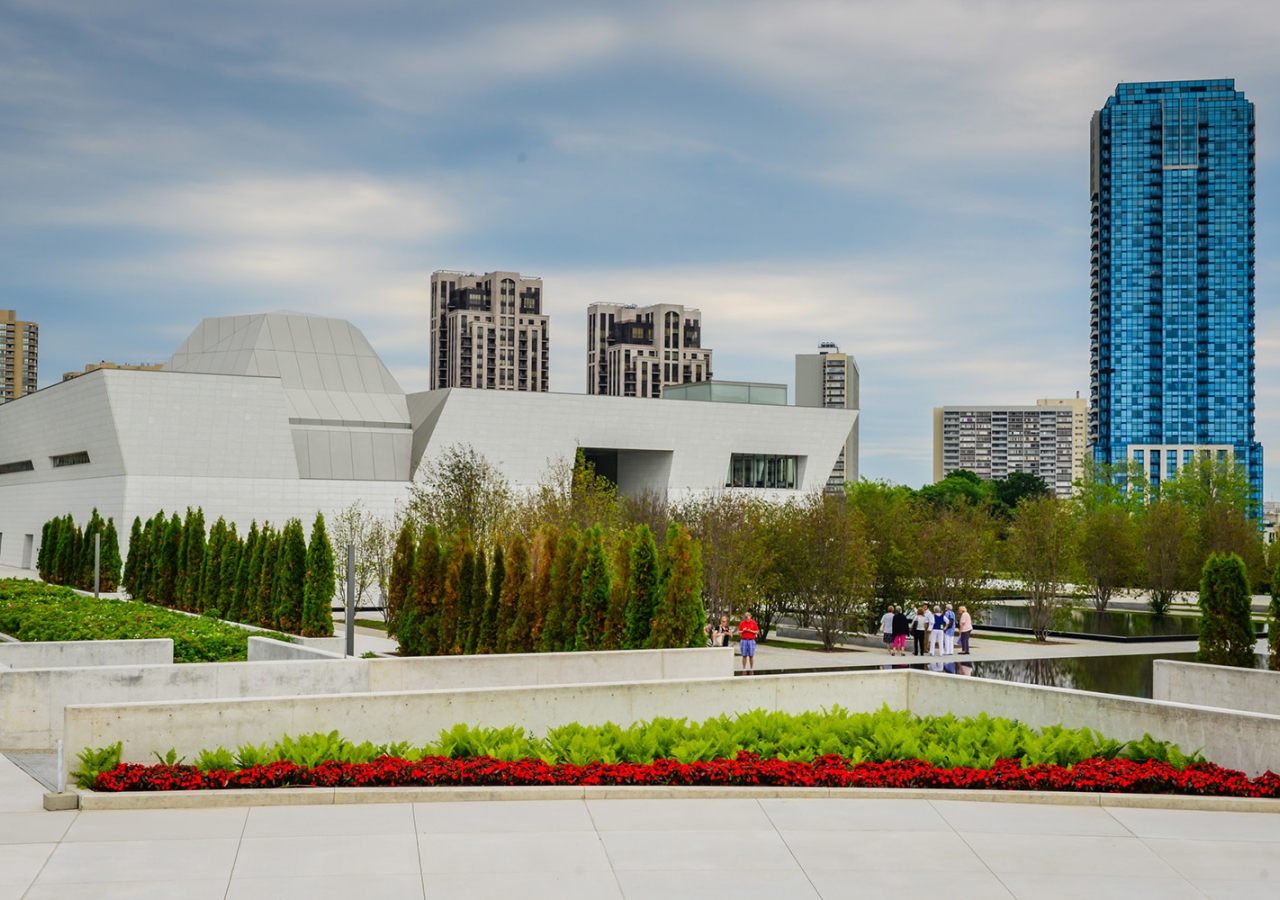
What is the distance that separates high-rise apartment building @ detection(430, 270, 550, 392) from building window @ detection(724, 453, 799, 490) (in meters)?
75.7

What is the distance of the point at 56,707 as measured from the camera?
1306cm

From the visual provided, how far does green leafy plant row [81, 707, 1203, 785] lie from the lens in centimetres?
1006

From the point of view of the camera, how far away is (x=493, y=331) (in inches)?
5197

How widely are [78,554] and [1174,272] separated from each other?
13131cm

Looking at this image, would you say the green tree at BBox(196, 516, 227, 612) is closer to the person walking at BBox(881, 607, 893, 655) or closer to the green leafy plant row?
the person walking at BBox(881, 607, 893, 655)

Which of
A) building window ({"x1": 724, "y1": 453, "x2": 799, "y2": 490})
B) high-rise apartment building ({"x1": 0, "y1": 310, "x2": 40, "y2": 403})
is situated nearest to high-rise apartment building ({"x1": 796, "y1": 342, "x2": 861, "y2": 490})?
high-rise apartment building ({"x1": 0, "y1": 310, "x2": 40, "y2": 403})

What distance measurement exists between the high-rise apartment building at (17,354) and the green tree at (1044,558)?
484ft

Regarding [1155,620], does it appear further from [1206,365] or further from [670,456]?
[1206,365]

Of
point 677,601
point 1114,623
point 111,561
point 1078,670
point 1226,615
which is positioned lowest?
point 1114,623

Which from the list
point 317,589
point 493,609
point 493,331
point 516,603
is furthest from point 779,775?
point 493,331

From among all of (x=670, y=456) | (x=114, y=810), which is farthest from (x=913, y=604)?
(x=114, y=810)

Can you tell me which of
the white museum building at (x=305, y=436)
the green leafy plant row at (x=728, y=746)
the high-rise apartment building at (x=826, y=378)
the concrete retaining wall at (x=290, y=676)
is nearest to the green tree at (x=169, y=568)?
the white museum building at (x=305, y=436)

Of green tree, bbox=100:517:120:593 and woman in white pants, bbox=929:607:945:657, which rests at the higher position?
green tree, bbox=100:517:120:593

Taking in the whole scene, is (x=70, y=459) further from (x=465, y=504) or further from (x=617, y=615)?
(x=617, y=615)
